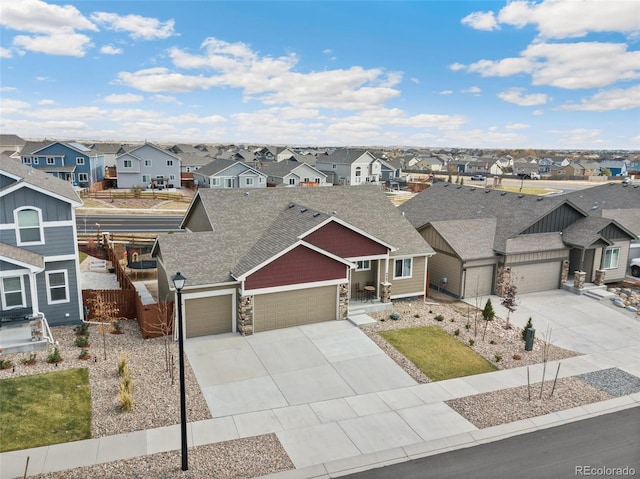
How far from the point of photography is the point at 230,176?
70.4 m

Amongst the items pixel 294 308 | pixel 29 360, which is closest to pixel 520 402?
pixel 294 308

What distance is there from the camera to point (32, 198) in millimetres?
19297

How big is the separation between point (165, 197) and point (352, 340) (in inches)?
1932

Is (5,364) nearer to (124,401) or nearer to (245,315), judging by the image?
(124,401)

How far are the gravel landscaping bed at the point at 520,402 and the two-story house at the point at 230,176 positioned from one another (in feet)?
192

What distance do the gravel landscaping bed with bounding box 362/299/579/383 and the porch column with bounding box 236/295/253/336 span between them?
5101 millimetres

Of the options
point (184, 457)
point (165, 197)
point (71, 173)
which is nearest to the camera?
point (184, 457)

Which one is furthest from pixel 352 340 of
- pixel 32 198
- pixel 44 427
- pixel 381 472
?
pixel 32 198

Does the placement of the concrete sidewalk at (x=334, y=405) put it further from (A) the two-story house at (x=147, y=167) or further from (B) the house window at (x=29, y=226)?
(A) the two-story house at (x=147, y=167)

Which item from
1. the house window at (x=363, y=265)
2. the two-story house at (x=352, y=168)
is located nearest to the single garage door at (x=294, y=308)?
the house window at (x=363, y=265)

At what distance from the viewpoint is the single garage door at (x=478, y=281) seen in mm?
26484

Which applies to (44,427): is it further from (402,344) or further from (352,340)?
(402,344)
